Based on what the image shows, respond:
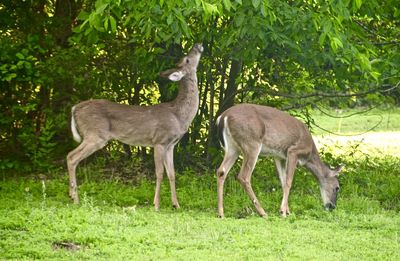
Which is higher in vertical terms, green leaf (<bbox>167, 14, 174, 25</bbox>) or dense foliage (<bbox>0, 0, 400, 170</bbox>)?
green leaf (<bbox>167, 14, 174, 25</bbox>)

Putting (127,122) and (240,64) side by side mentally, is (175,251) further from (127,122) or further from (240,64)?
(240,64)

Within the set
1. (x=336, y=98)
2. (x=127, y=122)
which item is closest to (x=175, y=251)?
(x=127, y=122)

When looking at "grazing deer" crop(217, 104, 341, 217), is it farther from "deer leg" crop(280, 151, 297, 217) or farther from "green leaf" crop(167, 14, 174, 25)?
"green leaf" crop(167, 14, 174, 25)

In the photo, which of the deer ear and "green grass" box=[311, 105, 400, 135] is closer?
the deer ear

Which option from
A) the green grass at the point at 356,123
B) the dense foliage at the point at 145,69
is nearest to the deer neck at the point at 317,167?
the dense foliage at the point at 145,69

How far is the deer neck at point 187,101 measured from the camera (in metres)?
11.1

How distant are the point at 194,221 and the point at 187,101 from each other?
237 centimetres

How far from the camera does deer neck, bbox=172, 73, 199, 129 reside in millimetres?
11055

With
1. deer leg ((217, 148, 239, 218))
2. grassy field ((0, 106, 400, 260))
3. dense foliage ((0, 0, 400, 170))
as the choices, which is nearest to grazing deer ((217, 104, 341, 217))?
deer leg ((217, 148, 239, 218))

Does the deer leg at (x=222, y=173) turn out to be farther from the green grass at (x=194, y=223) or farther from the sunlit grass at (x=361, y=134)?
the sunlit grass at (x=361, y=134)

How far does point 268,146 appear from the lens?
34.5 ft

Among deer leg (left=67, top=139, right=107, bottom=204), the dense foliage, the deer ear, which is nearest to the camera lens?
deer leg (left=67, top=139, right=107, bottom=204)

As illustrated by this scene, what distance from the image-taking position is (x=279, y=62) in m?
12.4

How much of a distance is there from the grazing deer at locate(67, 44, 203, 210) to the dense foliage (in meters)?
0.83
